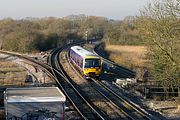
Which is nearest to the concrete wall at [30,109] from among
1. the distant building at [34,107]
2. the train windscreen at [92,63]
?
the distant building at [34,107]

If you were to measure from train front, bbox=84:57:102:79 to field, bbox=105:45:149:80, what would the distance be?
3.58m

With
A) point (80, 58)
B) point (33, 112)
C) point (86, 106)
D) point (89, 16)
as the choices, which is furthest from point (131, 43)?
point (89, 16)

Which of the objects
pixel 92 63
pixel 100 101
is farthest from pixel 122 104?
pixel 92 63

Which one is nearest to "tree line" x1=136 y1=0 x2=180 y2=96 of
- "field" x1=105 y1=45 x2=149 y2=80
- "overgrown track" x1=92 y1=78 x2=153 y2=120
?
"overgrown track" x1=92 y1=78 x2=153 y2=120

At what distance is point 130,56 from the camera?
193 ft

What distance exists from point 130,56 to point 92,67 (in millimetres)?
25597

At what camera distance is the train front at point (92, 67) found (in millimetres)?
33853

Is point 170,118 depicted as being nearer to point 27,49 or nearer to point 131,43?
point 27,49

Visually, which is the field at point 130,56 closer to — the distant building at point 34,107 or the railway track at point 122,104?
the railway track at point 122,104

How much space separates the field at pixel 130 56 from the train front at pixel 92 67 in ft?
11.7

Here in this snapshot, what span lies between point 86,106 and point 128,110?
2.61m

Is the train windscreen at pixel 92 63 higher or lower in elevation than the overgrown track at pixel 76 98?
higher

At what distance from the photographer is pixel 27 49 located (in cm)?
6369

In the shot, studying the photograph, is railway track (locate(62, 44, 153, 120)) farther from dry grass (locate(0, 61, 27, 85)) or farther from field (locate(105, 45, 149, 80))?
dry grass (locate(0, 61, 27, 85))
